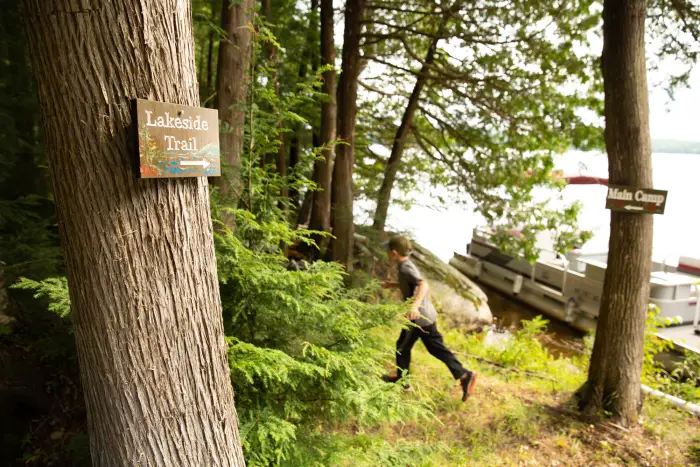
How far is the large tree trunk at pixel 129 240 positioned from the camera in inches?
55.6

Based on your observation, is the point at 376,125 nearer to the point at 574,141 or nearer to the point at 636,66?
the point at 574,141

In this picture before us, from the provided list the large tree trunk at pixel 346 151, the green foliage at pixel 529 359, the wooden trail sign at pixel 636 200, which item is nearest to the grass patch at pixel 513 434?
the green foliage at pixel 529 359

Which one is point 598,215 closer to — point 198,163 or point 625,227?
point 625,227

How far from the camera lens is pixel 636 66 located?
3748mm

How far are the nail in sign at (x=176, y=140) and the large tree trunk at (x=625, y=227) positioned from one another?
3.69m

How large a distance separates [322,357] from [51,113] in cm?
177

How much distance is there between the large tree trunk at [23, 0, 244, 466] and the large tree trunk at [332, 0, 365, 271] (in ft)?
Answer: 15.5

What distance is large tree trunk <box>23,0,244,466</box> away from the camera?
4.63 feet

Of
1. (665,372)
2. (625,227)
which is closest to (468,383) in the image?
(625,227)

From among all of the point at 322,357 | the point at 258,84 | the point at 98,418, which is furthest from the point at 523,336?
the point at 98,418

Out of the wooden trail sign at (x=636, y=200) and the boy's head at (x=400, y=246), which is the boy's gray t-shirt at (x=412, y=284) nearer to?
the boy's head at (x=400, y=246)

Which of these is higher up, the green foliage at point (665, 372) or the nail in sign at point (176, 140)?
the nail in sign at point (176, 140)

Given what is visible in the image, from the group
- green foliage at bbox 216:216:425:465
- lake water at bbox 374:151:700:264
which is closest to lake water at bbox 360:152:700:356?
lake water at bbox 374:151:700:264

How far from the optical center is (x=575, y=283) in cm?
1053
